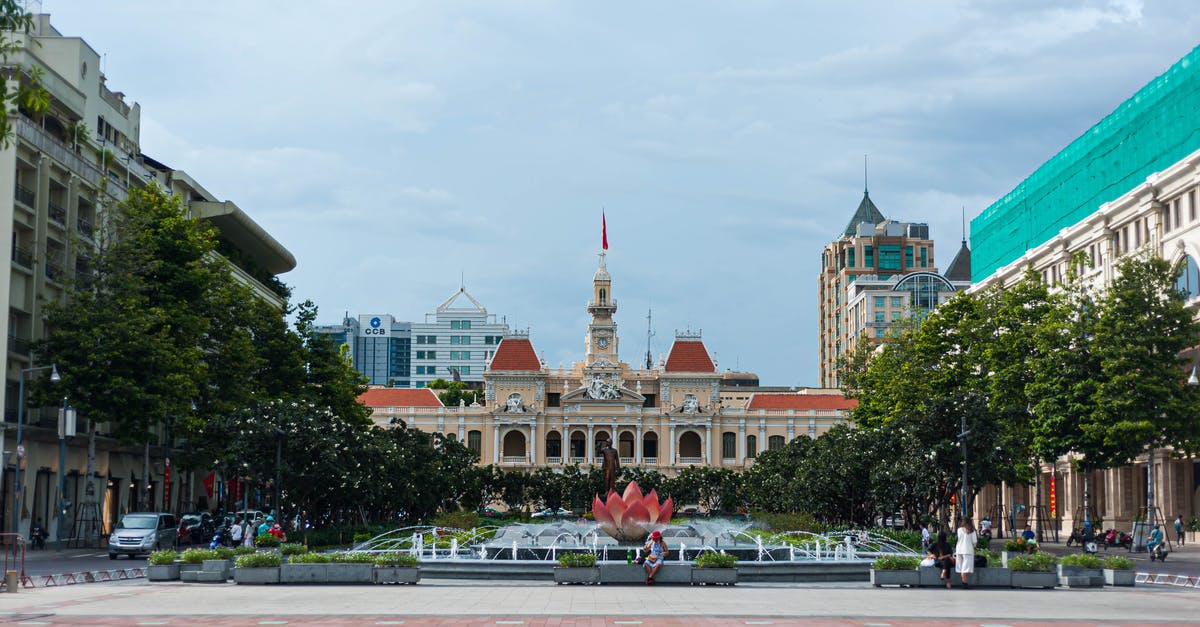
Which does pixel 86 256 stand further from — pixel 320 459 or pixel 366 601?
pixel 366 601

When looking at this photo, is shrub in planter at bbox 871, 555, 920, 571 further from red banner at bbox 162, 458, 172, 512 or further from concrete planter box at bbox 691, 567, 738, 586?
red banner at bbox 162, 458, 172, 512

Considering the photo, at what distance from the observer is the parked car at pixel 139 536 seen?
46.6 m

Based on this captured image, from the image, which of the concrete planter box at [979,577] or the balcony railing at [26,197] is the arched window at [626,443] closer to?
the balcony railing at [26,197]

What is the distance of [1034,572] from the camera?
101ft

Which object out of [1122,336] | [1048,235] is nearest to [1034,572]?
[1122,336]

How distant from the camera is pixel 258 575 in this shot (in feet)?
104

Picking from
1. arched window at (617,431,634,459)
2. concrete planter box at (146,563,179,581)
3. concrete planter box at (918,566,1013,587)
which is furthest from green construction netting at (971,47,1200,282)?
arched window at (617,431,634,459)

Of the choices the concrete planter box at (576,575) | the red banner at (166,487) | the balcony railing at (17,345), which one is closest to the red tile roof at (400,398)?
the red banner at (166,487)

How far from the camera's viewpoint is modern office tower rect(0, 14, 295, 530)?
54.2 metres

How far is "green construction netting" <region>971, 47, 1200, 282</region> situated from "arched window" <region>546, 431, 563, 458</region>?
64.0m

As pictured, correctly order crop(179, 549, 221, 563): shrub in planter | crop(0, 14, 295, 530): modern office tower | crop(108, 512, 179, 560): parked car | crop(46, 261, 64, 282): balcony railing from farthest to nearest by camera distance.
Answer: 1. crop(46, 261, 64, 282): balcony railing
2. crop(0, 14, 295, 530): modern office tower
3. crop(108, 512, 179, 560): parked car
4. crop(179, 549, 221, 563): shrub in planter

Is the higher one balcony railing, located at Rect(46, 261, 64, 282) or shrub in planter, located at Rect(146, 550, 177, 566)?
balcony railing, located at Rect(46, 261, 64, 282)

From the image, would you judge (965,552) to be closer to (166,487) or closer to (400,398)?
(166,487)

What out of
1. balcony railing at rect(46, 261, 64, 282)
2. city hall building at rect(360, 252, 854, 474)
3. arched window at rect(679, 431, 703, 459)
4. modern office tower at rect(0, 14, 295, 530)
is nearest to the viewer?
modern office tower at rect(0, 14, 295, 530)
